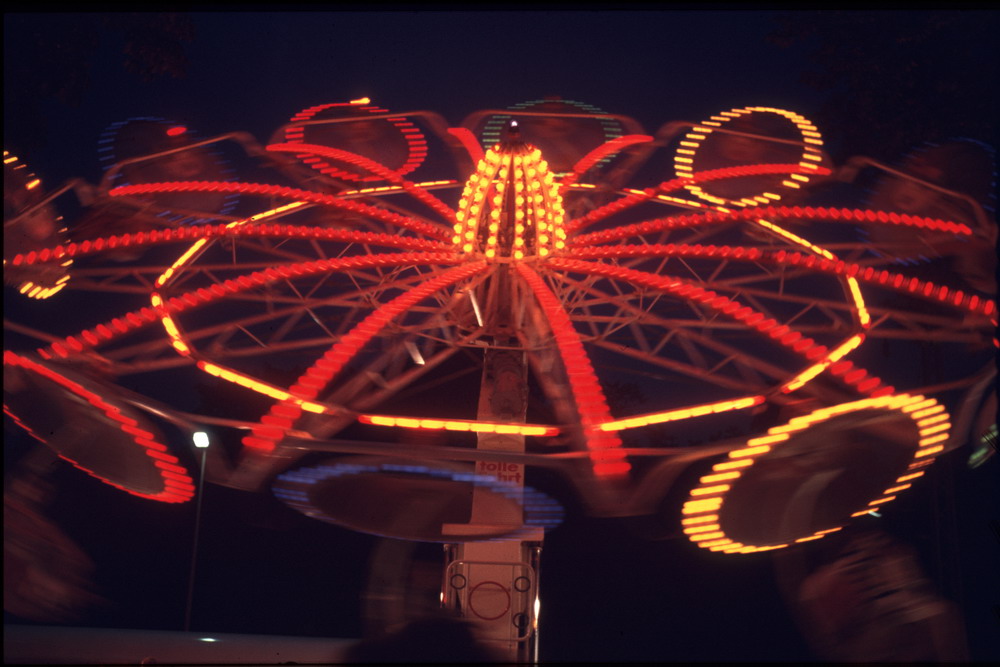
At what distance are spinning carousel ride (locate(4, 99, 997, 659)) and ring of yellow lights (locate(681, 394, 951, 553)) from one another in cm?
2

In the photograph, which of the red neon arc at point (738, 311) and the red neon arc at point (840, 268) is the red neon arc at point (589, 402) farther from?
the red neon arc at point (840, 268)

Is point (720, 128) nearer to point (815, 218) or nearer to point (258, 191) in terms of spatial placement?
point (815, 218)

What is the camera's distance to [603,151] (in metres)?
9.42

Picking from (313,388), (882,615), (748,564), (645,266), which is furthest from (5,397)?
(748,564)

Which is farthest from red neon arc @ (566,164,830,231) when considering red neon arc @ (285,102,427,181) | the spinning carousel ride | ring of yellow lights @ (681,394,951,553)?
ring of yellow lights @ (681,394,951,553)

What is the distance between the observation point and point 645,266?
18.2 metres

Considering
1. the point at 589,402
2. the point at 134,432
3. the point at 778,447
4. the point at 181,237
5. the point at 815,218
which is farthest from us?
the point at 181,237

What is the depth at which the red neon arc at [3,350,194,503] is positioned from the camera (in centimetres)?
595

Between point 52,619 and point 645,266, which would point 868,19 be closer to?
point 645,266

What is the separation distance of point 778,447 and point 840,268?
3185mm

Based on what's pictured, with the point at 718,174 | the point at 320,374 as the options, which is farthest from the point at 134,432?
the point at 718,174

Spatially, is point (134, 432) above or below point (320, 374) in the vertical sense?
below

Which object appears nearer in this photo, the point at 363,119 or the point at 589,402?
the point at 589,402

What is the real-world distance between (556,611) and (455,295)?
455 inches
